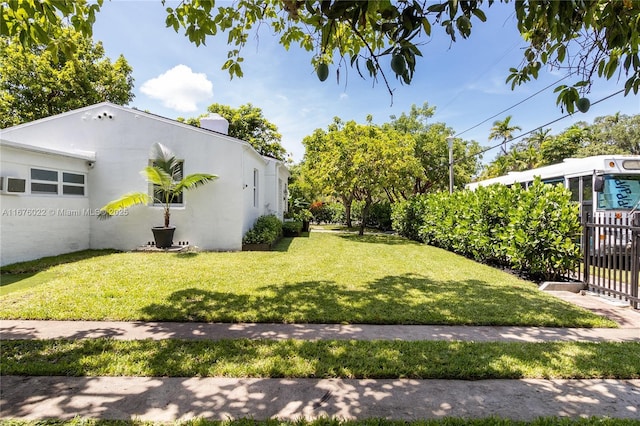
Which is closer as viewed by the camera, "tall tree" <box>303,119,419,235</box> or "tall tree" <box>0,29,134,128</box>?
"tall tree" <box>303,119,419,235</box>

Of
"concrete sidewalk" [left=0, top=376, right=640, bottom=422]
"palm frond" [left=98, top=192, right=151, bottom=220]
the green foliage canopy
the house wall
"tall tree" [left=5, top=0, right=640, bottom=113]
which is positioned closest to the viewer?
"tall tree" [left=5, top=0, right=640, bottom=113]

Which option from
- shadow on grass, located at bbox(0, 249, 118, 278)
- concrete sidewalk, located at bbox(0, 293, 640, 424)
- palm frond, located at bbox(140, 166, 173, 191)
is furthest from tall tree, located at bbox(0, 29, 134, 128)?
concrete sidewalk, located at bbox(0, 293, 640, 424)

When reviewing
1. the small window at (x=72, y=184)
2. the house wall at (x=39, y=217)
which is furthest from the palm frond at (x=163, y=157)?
the small window at (x=72, y=184)

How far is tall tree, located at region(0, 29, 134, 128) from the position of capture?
61.4 feet

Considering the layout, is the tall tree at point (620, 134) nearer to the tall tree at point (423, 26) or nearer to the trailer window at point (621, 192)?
the trailer window at point (621, 192)

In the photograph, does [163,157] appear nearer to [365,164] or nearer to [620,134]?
[365,164]

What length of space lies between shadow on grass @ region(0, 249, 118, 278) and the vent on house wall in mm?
2039

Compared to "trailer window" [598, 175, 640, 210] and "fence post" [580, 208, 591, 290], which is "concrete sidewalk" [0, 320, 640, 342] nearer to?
"fence post" [580, 208, 591, 290]

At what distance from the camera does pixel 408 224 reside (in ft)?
60.0

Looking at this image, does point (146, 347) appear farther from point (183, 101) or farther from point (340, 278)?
point (183, 101)

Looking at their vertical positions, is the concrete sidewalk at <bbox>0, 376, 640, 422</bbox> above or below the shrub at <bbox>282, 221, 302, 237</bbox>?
below

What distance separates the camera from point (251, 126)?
32.6m

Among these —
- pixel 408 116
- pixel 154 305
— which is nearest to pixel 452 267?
pixel 154 305

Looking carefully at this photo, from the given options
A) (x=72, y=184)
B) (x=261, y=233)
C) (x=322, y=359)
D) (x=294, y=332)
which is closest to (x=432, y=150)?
(x=261, y=233)
